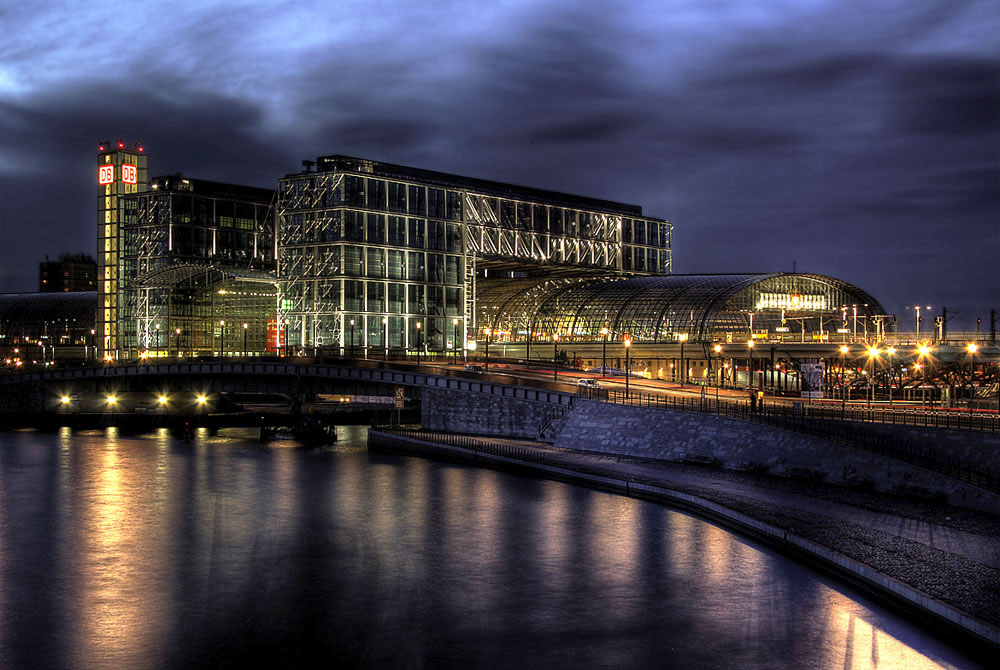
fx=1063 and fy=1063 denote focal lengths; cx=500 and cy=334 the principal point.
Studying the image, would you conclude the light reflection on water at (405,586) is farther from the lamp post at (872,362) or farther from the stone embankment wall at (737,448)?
the lamp post at (872,362)

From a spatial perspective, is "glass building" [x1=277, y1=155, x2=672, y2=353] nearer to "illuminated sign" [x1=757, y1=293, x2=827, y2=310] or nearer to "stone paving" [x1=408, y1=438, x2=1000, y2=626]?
"illuminated sign" [x1=757, y1=293, x2=827, y2=310]

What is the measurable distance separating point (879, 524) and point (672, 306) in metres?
108

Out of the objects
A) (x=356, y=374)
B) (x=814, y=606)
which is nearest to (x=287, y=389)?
(x=356, y=374)

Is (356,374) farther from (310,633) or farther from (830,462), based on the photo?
(310,633)

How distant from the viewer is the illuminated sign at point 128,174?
18825cm

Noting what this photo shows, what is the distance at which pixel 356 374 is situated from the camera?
389 feet

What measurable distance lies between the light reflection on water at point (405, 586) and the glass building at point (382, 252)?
248 ft

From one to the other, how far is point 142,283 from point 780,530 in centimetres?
14700

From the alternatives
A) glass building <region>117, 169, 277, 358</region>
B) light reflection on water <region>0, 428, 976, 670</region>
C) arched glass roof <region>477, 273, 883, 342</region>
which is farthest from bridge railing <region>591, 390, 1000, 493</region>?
glass building <region>117, 169, 277, 358</region>

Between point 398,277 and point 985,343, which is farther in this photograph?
point 398,277

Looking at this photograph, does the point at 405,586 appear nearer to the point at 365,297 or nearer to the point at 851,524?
the point at 851,524

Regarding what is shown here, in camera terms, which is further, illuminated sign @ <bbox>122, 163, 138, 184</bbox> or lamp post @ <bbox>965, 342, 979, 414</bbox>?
illuminated sign @ <bbox>122, 163, 138, 184</bbox>

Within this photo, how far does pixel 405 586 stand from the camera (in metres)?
46.9

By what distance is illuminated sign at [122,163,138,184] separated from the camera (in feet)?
618
